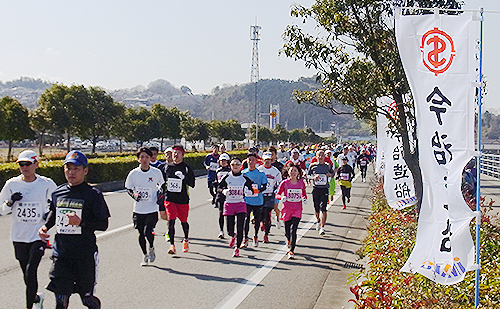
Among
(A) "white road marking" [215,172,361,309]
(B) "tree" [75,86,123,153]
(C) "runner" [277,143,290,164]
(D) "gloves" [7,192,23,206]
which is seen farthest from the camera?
(B) "tree" [75,86,123,153]

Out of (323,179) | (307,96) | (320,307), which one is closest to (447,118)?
(320,307)

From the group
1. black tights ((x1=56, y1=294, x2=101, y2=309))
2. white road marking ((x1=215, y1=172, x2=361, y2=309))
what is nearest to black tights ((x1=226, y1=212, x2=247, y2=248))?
white road marking ((x1=215, y1=172, x2=361, y2=309))

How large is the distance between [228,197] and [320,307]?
343 cm

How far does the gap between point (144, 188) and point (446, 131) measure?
496 cm

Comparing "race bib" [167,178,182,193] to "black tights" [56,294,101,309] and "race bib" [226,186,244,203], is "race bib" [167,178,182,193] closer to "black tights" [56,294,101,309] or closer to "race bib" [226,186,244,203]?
"race bib" [226,186,244,203]

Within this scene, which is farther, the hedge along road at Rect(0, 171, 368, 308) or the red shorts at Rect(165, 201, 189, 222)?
the red shorts at Rect(165, 201, 189, 222)

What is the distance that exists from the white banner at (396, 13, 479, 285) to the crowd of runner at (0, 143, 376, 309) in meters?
3.11

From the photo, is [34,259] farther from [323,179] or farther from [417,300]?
[323,179]

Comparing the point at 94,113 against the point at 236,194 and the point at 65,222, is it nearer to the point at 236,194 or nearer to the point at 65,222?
the point at 236,194

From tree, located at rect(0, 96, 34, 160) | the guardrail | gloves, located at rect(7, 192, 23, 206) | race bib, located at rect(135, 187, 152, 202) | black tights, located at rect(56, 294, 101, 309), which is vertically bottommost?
the guardrail

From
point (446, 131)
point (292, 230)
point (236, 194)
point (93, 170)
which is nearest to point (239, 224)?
point (236, 194)

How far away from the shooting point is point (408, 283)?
5562mm

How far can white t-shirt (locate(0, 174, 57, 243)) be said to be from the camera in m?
5.88

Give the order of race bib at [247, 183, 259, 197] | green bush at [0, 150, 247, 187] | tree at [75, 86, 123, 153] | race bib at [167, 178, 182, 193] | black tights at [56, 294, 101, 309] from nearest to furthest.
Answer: black tights at [56, 294, 101, 309] < race bib at [167, 178, 182, 193] < race bib at [247, 183, 259, 197] < green bush at [0, 150, 247, 187] < tree at [75, 86, 123, 153]
